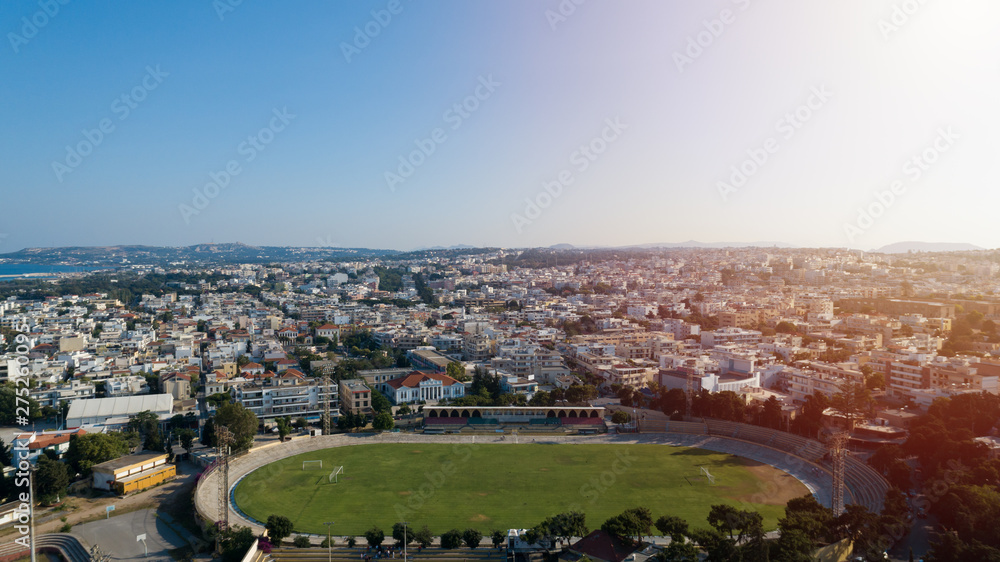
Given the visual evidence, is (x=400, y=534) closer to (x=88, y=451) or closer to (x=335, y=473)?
(x=335, y=473)

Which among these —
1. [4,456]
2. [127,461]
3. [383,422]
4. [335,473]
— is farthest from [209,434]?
[383,422]

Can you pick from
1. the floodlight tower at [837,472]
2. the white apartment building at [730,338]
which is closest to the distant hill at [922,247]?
the white apartment building at [730,338]

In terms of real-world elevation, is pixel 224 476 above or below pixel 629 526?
above

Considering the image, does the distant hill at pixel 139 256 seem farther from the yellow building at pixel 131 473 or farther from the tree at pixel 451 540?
the tree at pixel 451 540

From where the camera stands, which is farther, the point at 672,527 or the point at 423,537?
the point at 423,537

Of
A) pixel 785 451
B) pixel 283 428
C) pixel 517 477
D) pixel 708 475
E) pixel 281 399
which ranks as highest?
pixel 281 399

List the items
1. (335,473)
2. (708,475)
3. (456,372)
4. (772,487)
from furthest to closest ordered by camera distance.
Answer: (456,372), (335,473), (708,475), (772,487)

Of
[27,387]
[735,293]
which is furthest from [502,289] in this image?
[27,387]

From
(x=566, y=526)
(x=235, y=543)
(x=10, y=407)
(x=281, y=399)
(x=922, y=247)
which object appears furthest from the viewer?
(x=922, y=247)
